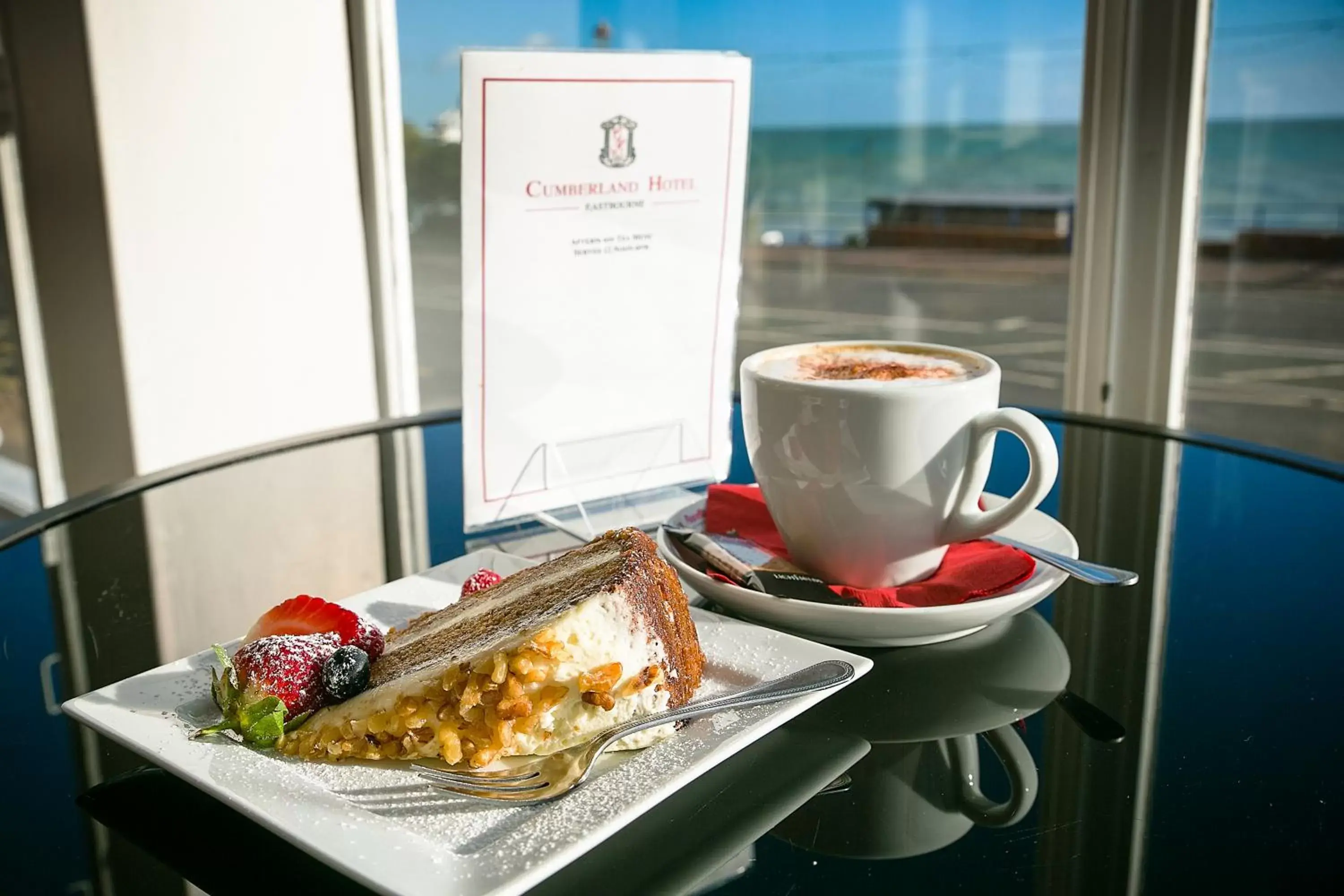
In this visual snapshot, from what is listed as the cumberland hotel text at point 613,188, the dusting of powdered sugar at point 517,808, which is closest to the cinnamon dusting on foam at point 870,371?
the cumberland hotel text at point 613,188

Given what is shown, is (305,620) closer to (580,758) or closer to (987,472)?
(580,758)

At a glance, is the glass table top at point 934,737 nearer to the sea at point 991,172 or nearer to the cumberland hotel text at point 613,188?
the cumberland hotel text at point 613,188

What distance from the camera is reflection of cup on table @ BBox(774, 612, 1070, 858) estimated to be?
663 mm

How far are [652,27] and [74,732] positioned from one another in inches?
106

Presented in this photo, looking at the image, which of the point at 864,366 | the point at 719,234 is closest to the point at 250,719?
the point at 864,366

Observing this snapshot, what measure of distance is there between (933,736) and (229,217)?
98.3 inches

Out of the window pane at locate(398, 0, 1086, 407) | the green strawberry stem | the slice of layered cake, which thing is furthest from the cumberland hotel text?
the window pane at locate(398, 0, 1086, 407)

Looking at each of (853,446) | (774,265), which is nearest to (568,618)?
(853,446)

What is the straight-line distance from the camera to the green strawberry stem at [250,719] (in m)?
0.71

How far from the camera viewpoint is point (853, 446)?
941 mm

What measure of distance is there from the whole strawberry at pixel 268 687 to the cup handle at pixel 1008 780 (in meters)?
0.42

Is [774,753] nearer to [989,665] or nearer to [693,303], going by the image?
[989,665]

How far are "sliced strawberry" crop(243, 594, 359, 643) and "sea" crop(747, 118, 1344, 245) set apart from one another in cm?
209

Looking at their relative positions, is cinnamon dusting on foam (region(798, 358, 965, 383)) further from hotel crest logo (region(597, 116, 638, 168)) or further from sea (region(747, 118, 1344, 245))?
sea (region(747, 118, 1344, 245))
